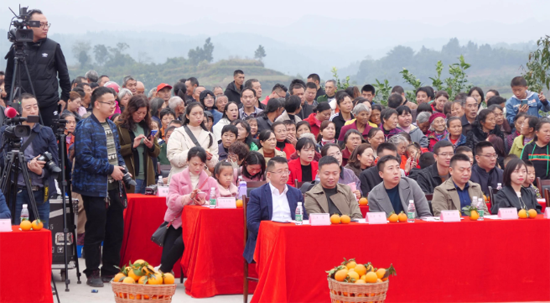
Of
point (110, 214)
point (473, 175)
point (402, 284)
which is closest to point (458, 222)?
point (402, 284)

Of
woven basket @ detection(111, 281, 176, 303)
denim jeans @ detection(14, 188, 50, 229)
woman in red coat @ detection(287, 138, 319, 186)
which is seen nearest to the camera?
woven basket @ detection(111, 281, 176, 303)

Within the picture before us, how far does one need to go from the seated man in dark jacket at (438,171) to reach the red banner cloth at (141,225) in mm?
2342

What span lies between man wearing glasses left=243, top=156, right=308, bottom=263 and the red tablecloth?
142 centimetres

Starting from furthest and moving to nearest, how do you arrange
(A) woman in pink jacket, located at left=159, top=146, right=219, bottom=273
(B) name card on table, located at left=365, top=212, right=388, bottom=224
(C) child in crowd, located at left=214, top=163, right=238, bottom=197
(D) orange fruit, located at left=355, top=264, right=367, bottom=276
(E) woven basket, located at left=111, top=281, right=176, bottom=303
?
(C) child in crowd, located at left=214, top=163, right=238, bottom=197, (A) woman in pink jacket, located at left=159, top=146, right=219, bottom=273, (B) name card on table, located at left=365, top=212, right=388, bottom=224, (D) orange fruit, located at left=355, top=264, right=367, bottom=276, (E) woven basket, located at left=111, top=281, right=176, bottom=303

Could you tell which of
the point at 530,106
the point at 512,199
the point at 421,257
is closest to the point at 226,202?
the point at 421,257

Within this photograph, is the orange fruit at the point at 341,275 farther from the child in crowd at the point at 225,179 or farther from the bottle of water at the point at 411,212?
the child in crowd at the point at 225,179

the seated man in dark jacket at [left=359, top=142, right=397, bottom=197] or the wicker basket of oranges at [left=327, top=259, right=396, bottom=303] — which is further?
the seated man in dark jacket at [left=359, top=142, right=397, bottom=197]

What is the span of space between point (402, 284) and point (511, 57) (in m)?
76.6

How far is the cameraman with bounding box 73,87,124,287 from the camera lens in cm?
536

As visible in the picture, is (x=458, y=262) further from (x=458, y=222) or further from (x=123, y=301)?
(x=123, y=301)

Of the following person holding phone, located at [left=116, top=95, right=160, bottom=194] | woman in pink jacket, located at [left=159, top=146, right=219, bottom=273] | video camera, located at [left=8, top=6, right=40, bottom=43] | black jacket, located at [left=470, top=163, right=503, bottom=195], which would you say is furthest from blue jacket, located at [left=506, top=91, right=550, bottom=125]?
video camera, located at [left=8, top=6, right=40, bottom=43]

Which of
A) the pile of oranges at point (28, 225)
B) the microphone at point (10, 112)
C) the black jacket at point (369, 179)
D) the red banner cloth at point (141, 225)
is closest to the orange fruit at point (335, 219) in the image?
the black jacket at point (369, 179)

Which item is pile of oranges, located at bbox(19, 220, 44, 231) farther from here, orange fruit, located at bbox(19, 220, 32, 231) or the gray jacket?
the gray jacket

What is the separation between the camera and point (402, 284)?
183 inches
